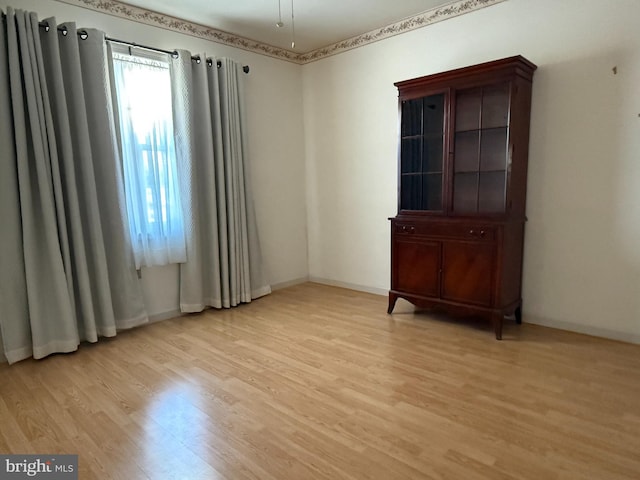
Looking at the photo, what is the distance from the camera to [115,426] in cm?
187

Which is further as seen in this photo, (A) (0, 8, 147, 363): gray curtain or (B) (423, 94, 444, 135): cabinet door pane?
(B) (423, 94, 444, 135): cabinet door pane

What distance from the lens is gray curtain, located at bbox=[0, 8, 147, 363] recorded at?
8.16 feet

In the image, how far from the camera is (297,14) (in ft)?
11.0

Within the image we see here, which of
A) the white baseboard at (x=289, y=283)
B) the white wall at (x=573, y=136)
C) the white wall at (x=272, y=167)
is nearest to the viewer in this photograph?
the white wall at (x=573, y=136)

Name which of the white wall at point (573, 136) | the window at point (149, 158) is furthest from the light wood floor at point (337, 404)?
the window at point (149, 158)

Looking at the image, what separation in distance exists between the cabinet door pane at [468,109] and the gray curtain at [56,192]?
2.66 meters

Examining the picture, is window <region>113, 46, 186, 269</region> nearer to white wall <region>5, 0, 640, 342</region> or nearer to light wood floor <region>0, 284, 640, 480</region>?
white wall <region>5, 0, 640, 342</region>

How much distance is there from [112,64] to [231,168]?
1226 mm

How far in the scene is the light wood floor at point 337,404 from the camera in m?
1.58

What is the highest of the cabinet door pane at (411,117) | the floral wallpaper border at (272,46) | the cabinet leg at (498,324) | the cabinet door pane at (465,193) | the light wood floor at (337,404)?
the floral wallpaper border at (272,46)

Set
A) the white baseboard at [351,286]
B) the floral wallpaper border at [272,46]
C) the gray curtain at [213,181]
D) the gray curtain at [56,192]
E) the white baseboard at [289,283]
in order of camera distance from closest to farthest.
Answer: the gray curtain at [56,192] → the floral wallpaper border at [272,46] → the gray curtain at [213,181] → the white baseboard at [351,286] → the white baseboard at [289,283]

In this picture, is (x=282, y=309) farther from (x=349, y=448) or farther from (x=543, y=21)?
(x=543, y=21)

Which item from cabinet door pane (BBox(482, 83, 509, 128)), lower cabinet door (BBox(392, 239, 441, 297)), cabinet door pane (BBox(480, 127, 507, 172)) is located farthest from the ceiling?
lower cabinet door (BBox(392, 239, 441, 297))

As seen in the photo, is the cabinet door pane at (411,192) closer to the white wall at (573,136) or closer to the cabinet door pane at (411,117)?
the cabinet door pane at (411,117)
